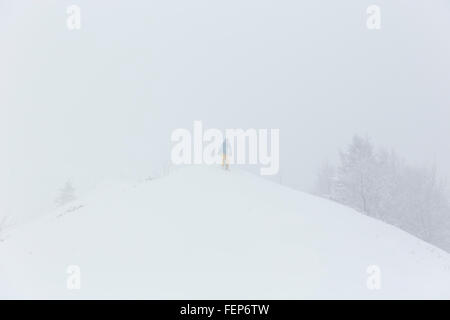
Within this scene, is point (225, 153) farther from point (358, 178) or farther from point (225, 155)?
point (358, 178)

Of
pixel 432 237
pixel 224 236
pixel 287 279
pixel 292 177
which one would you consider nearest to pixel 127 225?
pixel 224 236

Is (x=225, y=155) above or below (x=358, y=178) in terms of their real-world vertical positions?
above

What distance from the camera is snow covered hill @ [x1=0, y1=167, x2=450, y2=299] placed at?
38.5ft

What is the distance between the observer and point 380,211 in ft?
108

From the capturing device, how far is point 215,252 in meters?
13.6

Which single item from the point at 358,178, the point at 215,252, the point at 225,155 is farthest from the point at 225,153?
the point at 358,178

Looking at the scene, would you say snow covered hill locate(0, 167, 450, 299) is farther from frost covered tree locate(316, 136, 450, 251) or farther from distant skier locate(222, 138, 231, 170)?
frost covered tree locate(316, 136, 450, 251)

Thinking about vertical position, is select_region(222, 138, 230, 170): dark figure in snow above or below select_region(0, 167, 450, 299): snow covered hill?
above

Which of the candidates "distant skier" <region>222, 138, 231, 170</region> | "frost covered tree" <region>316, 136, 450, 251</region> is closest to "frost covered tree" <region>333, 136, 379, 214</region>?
"frost covered tree" <region>316, 136, 450, 251</region>

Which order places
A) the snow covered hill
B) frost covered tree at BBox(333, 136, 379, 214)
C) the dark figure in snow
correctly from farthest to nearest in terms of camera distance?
frost covered tree at BBox(333, 136, 379, 214), the dark figure in snow, the snow covered hill

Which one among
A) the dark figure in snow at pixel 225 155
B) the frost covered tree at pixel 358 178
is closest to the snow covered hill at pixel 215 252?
the dark figure in snow at pixel 225 155

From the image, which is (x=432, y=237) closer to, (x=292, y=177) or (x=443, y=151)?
(x=292, y=177)
